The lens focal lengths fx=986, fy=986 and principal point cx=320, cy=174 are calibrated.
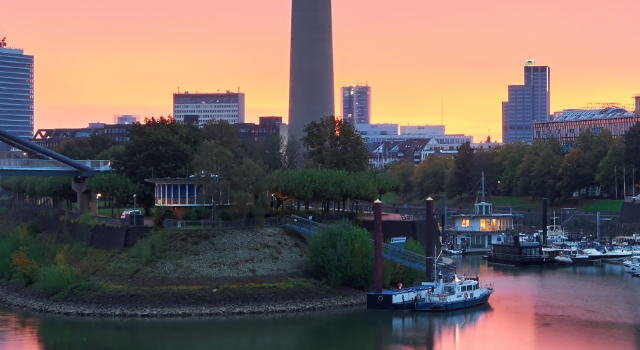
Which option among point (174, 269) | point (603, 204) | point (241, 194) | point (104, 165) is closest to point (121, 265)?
point (174, 269)

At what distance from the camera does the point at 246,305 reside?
154 feet

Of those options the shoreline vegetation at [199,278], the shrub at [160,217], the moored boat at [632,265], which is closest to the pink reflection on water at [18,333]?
the shoreline vegetation at [199,278]

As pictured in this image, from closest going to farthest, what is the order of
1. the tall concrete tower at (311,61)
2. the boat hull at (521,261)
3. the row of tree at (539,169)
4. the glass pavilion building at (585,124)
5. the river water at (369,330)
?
the river water at (369,330), the boat hull at (521,261), the tall concrete tower at (311,61), the row of tree at (539,169), the glass pavilion building at (585,124)

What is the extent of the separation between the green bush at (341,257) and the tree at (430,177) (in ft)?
209

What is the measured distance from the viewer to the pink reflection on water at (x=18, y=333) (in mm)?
41250

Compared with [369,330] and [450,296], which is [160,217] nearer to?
[369,330]

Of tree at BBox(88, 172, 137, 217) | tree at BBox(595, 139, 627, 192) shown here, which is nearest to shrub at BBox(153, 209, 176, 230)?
tree at BBox(88, 172, 137, 217)

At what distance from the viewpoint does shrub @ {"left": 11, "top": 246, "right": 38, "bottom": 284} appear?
5244 cm

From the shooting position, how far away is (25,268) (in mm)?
52719

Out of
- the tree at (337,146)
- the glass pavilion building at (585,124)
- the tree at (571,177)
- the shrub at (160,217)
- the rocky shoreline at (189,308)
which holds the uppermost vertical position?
the glass pavilion building at (585,124)

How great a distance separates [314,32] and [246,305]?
40672 millimetres

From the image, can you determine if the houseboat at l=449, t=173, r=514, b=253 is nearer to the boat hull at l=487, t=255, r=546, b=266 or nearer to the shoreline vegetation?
the boat hull at l=487, t=255, r=546, b=266

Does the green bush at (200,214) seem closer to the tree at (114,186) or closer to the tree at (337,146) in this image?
the tree at (114,186)

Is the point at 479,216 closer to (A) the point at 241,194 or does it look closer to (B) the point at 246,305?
(A) the point at 241,194
